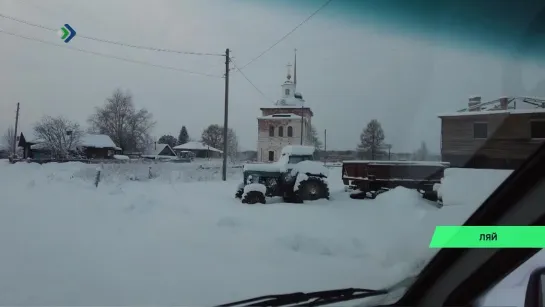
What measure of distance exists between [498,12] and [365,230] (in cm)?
137

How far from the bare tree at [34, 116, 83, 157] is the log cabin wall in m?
1.94

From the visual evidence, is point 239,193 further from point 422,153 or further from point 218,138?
point 422,153

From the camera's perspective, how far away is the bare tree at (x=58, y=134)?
1800 millimetres

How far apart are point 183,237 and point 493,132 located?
5.58 ft

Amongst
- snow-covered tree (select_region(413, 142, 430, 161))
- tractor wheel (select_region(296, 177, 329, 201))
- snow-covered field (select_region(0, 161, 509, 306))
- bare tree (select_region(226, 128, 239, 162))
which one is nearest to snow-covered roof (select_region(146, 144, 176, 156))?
snow-covered field (select_region(0, 161, 509, 306))

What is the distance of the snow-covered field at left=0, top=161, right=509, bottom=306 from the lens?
1.60 m

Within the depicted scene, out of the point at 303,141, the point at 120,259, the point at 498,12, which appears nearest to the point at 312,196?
the point at 303,141

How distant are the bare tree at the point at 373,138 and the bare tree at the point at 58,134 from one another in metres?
1.53

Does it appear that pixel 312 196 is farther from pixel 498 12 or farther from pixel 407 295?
pixel 498 12

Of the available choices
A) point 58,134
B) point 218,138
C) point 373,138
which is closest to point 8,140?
point 58,134

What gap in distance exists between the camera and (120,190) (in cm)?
207

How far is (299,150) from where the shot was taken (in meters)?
2.18

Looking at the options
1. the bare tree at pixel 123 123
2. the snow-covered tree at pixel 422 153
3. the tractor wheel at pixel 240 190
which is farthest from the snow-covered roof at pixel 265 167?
the snow-covered tree at pixel 422 153

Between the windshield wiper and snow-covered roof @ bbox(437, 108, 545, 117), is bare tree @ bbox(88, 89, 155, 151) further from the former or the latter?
snow-covered roof @ bbox(437, 108, 545, 117)
